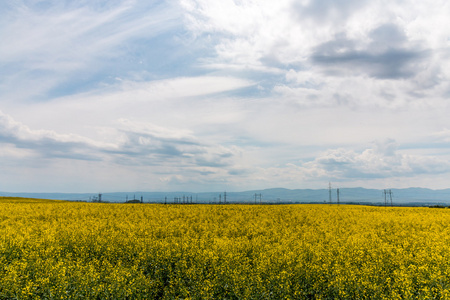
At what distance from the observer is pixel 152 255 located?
14.4m

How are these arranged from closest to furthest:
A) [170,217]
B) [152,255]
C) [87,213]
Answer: [152,255], [170,217], [87,213]

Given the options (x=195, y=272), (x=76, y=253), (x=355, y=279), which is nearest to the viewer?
(x=355, y=279)

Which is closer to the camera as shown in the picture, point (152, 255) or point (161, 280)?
point (161, 280)

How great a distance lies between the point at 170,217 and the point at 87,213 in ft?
33.3

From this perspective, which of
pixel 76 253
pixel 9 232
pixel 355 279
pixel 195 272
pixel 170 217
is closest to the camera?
pixel 355 279

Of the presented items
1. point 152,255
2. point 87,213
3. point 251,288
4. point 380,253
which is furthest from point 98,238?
point 87,213

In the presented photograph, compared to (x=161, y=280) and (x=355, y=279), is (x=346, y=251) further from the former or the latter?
(x=161, y=280)

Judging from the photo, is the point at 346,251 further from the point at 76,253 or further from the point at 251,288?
the point at 76,253

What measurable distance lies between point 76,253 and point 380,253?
16534 mm

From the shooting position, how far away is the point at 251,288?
388 inches

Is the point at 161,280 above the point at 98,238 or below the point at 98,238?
below

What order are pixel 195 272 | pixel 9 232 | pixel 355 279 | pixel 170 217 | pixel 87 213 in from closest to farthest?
1. pixel 355 279
2. pixel 195 272
3. pixel 9 232
4. pixel 170 217
5. pixel 87 213

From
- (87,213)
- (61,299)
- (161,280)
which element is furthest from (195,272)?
(87,213)

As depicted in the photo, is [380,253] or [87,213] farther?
[87,213]
